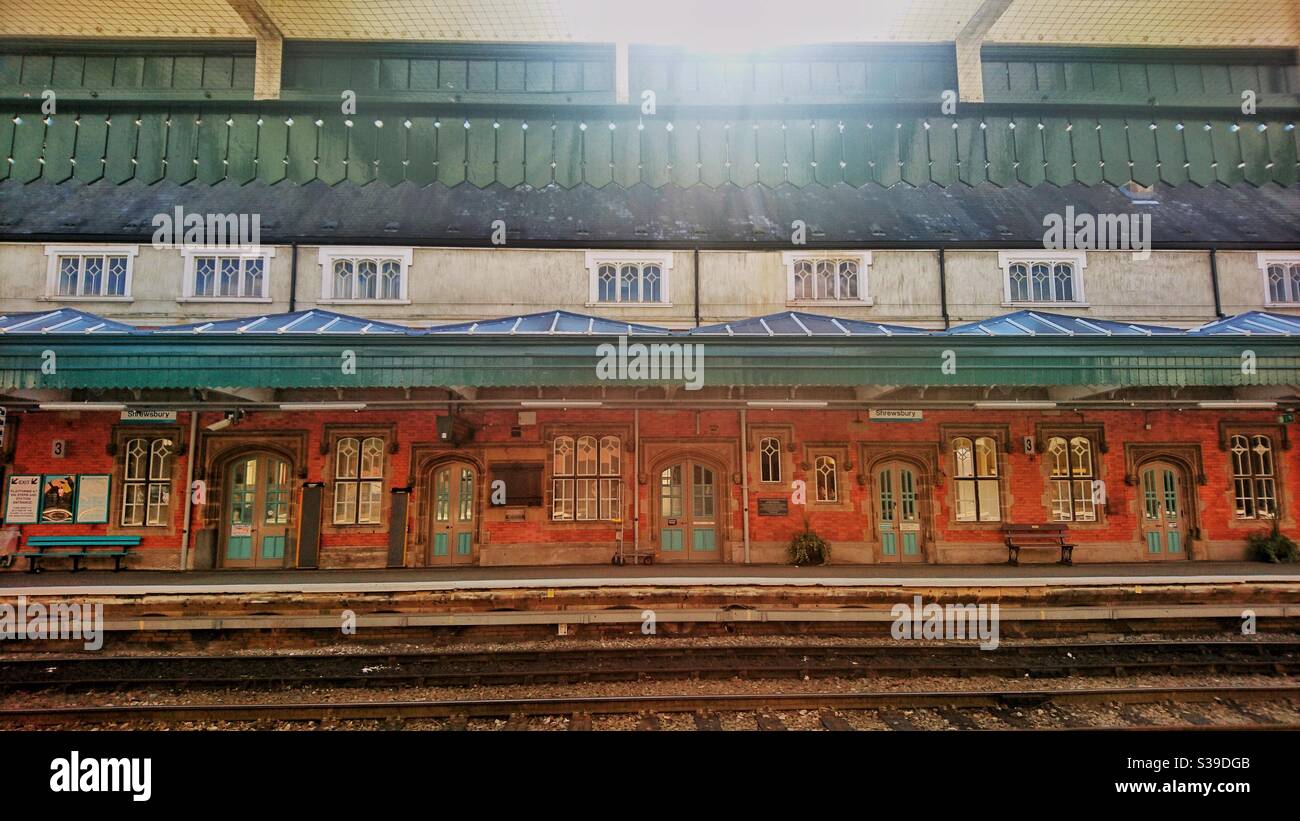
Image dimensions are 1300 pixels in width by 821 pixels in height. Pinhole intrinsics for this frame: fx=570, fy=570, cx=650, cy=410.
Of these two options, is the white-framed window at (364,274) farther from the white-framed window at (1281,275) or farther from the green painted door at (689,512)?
the white-framed window at (1281,275)

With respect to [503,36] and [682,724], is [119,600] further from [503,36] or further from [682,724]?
[503,36]

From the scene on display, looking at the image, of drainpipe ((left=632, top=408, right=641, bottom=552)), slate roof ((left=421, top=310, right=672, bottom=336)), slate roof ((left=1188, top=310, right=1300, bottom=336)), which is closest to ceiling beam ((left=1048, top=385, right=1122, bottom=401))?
slate roof ((left=1188, top=310, right=1300, bottom=336))

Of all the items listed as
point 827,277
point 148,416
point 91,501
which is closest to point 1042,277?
point 827,277

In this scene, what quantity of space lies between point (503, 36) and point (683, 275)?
1290 cm

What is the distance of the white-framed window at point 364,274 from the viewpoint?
48.1 feet

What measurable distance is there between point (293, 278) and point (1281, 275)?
26152 millimetres

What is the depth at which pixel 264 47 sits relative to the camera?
1870 cm

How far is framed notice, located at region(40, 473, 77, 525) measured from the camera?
13.2 metres

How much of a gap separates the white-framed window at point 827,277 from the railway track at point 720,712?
10.00m

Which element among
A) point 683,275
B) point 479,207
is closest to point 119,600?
point 479,207

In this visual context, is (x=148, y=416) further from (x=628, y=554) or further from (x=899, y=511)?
(x=899, y=511)

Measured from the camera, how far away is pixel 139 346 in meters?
10.2

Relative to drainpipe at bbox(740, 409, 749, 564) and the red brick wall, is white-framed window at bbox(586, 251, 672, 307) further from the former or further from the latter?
drainpipe at bbox(740, 409, 749, 564)

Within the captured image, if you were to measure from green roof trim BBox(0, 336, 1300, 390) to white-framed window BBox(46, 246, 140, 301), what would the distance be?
5.41 meters
